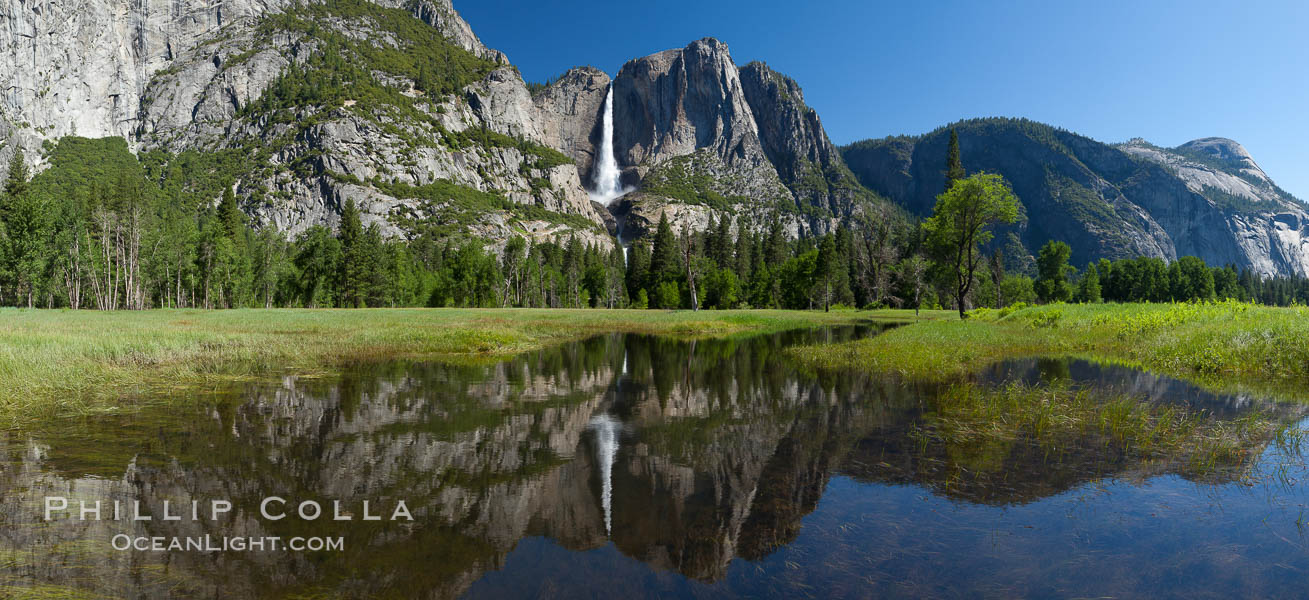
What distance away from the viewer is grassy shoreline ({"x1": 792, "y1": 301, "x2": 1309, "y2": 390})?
51.8 ft

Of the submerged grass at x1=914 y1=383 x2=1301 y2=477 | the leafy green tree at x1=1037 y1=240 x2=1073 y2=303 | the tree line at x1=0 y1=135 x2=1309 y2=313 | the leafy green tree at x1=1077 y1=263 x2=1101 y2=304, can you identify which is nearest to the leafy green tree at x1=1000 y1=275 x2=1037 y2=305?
the tree line at x1=0 y1=135 x2=1309 y2=313

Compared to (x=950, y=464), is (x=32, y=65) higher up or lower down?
higher up

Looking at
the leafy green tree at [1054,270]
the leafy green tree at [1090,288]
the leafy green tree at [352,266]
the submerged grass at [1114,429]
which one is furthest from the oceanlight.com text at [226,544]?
the leafy green tree at [1090,288]

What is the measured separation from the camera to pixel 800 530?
6.22 metres

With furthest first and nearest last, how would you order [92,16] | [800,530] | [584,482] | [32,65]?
[92,16]
[32,65]
[584,482]
[800,530]

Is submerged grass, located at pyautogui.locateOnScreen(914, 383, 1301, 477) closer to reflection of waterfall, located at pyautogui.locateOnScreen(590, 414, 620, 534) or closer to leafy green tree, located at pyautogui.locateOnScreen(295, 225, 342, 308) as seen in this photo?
reflection of waterfall, located at pyautogui.locateOnScreen(590, 414, 620, 534)

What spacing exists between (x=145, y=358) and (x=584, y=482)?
18.2m

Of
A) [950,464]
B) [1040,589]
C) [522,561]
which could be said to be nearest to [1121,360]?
[950,464]

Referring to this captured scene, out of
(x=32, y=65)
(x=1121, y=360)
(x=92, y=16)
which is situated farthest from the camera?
(x=92, y=16)

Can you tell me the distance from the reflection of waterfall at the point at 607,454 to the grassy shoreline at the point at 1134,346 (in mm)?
10779

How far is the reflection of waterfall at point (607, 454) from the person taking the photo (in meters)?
7.07

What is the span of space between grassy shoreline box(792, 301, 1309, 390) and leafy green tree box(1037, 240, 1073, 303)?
8635 centimetres

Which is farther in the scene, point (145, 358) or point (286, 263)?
point (286, 263)

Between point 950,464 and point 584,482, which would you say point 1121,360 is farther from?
point 584,482
